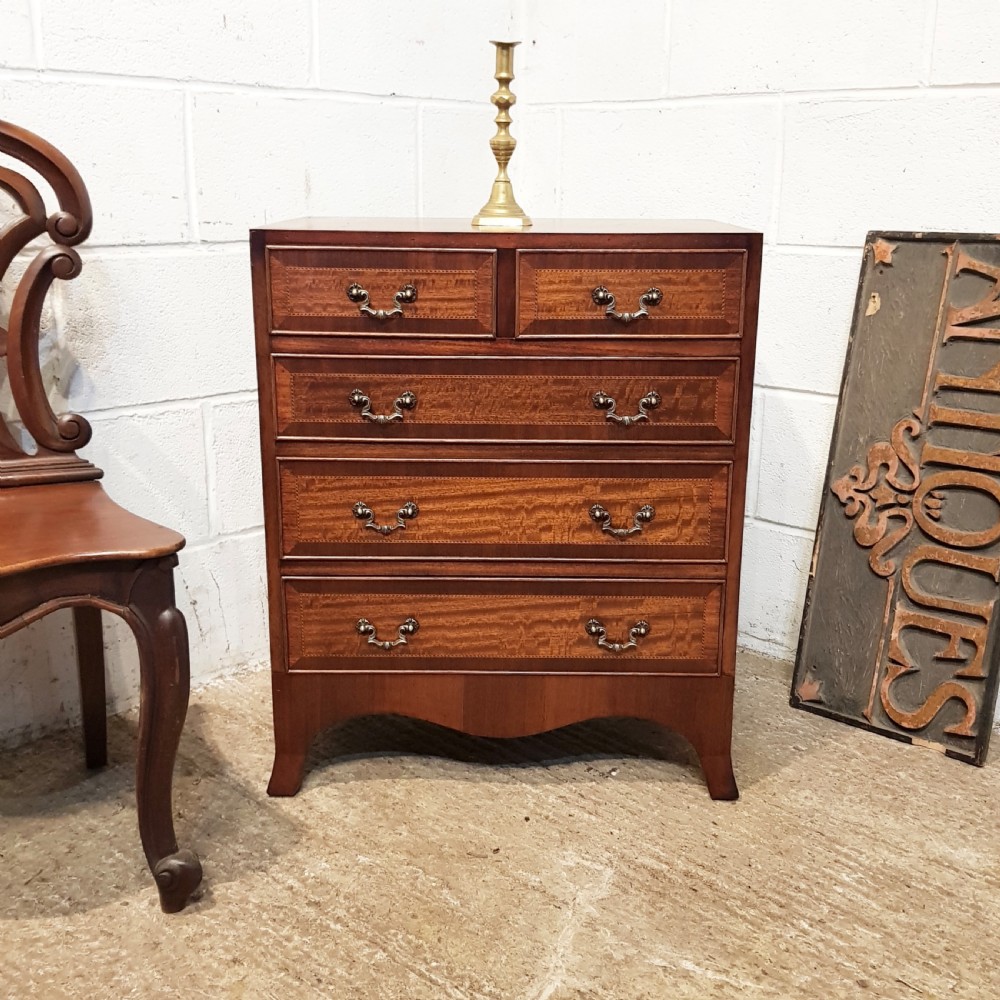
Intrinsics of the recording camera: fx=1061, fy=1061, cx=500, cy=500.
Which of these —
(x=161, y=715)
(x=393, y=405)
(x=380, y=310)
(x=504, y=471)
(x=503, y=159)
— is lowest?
(x=161, y=715)

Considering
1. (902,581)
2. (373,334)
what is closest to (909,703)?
(902,581)

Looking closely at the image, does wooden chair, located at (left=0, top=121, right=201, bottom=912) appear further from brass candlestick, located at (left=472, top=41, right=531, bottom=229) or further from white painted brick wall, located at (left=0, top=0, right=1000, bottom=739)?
brass candlestick, located at (left=472, top=41, right=531, bottom=229)

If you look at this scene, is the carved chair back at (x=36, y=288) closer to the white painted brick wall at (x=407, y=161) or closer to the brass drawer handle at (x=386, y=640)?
the white painted brick wall at (x=407, y=161)

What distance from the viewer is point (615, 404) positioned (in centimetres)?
170

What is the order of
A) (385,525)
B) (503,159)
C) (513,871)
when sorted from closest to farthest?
(513,871)
(385,525)
(503,159)

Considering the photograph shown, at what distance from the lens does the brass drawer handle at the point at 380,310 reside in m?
1.65

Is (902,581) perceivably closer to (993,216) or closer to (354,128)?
(993,216)

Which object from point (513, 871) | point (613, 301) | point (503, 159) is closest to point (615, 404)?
point (613, 301)

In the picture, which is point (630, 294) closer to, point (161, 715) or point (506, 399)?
point (506, 399)

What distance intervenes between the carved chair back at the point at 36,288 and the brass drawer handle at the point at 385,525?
18.3 inches

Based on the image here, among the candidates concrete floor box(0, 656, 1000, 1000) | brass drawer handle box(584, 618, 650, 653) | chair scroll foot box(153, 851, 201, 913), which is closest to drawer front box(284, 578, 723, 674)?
brass drawer handle box(584, 618, 650, 653)

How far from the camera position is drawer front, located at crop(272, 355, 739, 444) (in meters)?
1.69

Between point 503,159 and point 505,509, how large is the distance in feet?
2.03

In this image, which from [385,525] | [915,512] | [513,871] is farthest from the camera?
[915,512]
